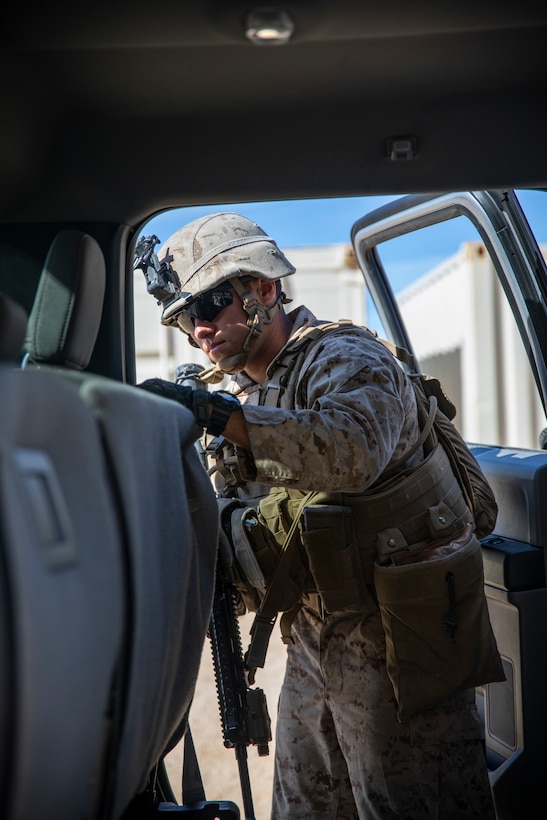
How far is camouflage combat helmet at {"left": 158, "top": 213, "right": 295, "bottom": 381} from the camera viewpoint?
2.13 meters

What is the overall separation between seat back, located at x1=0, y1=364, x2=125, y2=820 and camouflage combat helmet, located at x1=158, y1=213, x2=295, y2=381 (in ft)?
3.69

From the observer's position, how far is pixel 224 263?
2148 mm

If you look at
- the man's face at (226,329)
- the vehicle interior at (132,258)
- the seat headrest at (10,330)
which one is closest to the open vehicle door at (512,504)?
the vehicle interior at (132,258)

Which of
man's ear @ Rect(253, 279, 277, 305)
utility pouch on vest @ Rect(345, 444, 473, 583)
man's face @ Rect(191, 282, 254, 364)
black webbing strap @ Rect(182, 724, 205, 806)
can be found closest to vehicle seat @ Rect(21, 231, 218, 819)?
black webbing strap @ Rect(182, 724, 205, 806)

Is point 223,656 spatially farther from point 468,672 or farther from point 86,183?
point 86,183

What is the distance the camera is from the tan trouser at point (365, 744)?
1851 mm

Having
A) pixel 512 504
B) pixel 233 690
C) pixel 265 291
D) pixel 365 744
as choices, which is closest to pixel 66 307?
pixel 265 291

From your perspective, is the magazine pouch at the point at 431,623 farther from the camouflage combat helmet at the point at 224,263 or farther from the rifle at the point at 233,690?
the camouflage combat helmet at the point at 224,263

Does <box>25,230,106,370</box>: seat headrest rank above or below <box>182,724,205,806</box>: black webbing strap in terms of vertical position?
above

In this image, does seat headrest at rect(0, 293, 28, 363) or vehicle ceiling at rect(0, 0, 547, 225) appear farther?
vehicle ceiling at rect(0, 0, 547, 225)

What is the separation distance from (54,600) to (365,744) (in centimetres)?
121

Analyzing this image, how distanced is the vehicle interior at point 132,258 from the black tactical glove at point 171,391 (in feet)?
0.27

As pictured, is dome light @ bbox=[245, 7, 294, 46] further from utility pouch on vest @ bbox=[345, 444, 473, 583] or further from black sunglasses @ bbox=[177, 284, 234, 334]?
utility pouch on vest @ bbox=[345, 444, 473, 583]

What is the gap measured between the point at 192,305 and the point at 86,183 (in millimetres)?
491
